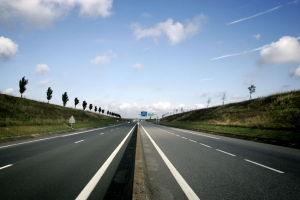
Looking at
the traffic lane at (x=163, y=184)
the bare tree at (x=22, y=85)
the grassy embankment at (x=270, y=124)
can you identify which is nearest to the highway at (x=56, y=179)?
the traffic lane at (x=163, y=184)

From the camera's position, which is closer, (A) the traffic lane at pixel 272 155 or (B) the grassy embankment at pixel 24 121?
(A) the traffic lane at pixel 272 155

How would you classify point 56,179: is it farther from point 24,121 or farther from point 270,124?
point 270,124

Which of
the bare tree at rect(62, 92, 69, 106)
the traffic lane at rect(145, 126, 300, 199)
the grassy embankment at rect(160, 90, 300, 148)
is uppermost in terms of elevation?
the bare tree at rect(62, 92, 69, 106)

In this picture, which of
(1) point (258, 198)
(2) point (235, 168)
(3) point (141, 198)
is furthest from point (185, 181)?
(2) point (235, 168)

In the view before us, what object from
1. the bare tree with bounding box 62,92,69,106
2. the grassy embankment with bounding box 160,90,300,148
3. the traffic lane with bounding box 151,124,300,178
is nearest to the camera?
the traffic lane with bounding box 151,124,300,178

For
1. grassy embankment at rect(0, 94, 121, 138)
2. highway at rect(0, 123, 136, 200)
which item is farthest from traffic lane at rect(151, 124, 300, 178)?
grassy embankment at rect(0, 94, 121, 138)

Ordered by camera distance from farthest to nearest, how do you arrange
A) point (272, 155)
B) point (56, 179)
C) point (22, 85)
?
point (22, 85), point (272, 155), point (56, 179)

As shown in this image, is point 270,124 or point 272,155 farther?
point 270,124

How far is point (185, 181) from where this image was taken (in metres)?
4.79

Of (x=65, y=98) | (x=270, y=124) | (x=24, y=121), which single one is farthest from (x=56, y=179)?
(x=65, y=98)

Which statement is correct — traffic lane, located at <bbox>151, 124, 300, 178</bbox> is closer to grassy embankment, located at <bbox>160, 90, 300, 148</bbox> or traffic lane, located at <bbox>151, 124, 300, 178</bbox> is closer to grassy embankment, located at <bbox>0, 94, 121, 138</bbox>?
grassy embankment, located at <bbox>160, 90, 300, 148</bbox>

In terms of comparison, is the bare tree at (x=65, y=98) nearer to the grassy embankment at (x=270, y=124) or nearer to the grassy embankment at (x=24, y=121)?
the grassy embankment at (x=24, y=121)

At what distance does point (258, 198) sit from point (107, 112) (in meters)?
165

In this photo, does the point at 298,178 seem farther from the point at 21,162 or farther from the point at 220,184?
the point at 21,162
